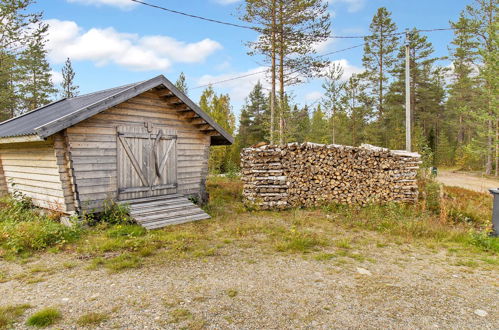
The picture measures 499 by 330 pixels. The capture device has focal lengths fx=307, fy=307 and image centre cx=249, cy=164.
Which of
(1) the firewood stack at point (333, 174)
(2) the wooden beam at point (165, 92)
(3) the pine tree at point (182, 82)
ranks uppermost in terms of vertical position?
(3) the pine tree at point (182, 82)

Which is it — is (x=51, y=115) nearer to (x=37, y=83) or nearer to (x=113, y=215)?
(x=113, y=215)

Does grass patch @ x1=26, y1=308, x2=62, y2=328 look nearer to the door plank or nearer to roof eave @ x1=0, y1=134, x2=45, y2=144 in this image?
roof eave @ x1=0, y1=134, x2=45, y2=144

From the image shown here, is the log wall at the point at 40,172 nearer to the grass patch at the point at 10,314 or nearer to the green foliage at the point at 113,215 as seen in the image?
the green foliage at the point at 113,215

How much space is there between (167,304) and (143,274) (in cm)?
119

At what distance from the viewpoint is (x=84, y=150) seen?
756cm

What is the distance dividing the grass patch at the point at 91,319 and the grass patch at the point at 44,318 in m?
0.28

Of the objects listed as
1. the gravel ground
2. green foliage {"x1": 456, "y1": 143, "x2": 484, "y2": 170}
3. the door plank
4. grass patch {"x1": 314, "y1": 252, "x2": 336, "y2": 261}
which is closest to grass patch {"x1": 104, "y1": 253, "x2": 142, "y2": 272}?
the gravel ground

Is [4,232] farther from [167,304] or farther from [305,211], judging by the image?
[305,211]

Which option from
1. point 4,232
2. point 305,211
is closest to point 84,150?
point 4,232

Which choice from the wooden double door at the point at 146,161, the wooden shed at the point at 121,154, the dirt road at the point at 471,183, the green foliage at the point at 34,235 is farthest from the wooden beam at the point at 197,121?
the dirt road at the point at 471,183

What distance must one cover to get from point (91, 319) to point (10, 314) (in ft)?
3.31

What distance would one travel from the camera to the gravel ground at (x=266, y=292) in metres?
3.46

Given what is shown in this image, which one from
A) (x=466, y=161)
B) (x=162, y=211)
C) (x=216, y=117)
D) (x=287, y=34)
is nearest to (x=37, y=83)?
(x=216, y=117)

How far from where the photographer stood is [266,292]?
4.17 meters
